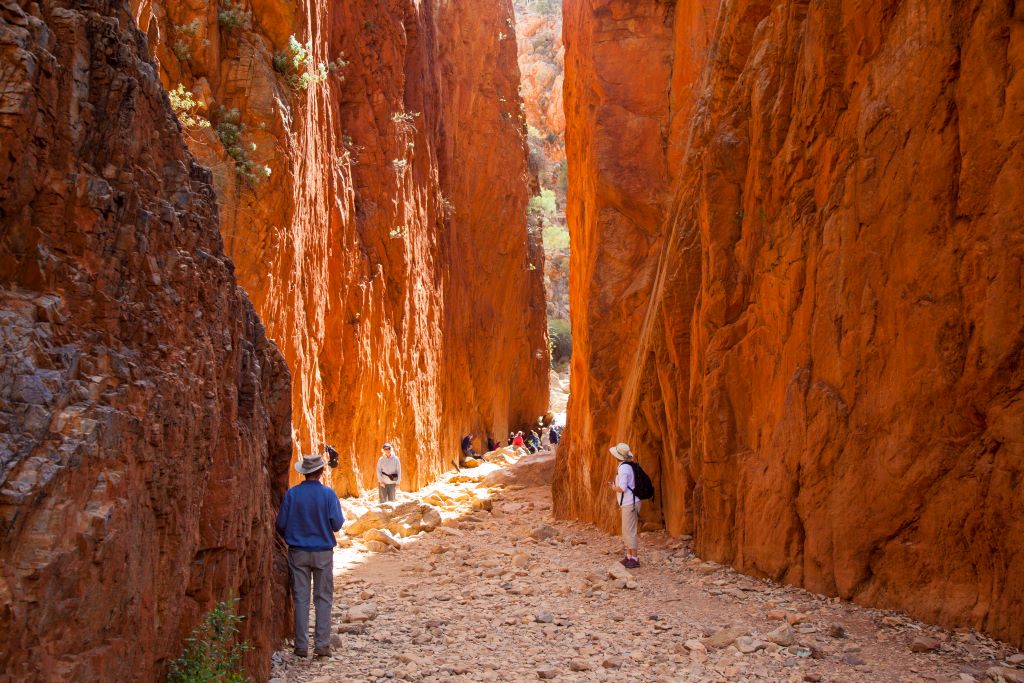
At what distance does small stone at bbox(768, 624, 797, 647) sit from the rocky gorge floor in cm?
1

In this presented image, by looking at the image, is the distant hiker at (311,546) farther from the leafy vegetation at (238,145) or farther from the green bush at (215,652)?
the leafy vegetation at (238,145)

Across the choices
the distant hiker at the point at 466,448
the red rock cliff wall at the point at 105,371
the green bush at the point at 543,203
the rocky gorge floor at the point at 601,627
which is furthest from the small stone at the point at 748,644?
the green bush at the point at 543,203

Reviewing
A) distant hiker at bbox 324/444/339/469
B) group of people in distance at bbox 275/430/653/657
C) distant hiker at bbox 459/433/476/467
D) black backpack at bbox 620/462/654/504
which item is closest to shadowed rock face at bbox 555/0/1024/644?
black backpack at bbox 620/462/654/504

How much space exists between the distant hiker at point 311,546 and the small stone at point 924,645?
435 cm

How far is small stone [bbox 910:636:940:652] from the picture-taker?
5.73 metres

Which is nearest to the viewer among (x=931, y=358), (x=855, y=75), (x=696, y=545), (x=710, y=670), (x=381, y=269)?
(x=710, y=670)

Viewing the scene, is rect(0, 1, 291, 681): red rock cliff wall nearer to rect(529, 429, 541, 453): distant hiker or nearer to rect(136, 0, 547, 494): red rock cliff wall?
rect(136, 0, 547, 494): red rock cliff wall

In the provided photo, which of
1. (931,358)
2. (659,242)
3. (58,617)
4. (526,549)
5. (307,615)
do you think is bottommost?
(526,549)

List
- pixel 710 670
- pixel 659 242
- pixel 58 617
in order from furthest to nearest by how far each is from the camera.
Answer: pixel 659 242
pixel 710 670
pixel 58 617

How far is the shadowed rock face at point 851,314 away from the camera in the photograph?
6.04 metres

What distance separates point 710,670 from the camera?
238 inches

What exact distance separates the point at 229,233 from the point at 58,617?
9.70 m

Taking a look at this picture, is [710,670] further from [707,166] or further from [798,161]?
[707,166]

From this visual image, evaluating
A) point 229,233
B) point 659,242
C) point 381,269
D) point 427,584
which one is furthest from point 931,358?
point 381,269
